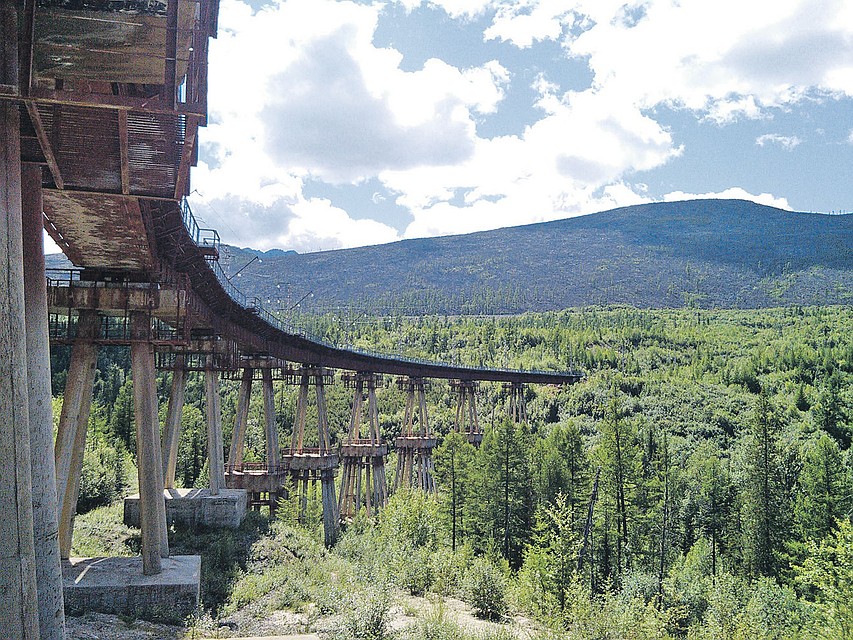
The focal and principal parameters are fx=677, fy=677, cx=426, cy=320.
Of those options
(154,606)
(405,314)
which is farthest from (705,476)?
(405,314)

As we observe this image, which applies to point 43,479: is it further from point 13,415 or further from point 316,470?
point 316,470

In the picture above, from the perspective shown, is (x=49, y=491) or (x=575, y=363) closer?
(x=49, y=491)

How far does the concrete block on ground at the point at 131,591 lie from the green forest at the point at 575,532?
911 millimetres

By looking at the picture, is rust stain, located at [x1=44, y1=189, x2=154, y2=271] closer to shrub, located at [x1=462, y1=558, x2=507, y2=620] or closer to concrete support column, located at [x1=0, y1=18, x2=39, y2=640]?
concrete support column, located at [x1=0, y1=18, x2=39, y2=640]

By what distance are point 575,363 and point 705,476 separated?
5720 cm

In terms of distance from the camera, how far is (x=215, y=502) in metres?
26.3

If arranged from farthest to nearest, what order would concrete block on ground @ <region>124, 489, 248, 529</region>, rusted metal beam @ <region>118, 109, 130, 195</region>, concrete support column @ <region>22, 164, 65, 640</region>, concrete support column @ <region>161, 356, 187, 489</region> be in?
concrete support column @ <region>161, 356, 187, 489</region>
concrete block on ground @ <region>124, 489, 248, 529</region>
rusted metal beam @ <region>118, 109, 130, 195</region>
concrete support column @ <region>22, 164, 65, 640</region>

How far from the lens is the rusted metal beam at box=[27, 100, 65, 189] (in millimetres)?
9266

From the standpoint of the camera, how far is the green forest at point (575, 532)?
18.6 metres

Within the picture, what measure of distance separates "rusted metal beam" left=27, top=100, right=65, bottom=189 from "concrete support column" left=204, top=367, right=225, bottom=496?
663 inches

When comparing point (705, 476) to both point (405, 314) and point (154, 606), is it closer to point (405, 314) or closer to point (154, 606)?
point (154, 606)

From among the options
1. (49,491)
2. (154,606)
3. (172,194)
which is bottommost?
(154,606)

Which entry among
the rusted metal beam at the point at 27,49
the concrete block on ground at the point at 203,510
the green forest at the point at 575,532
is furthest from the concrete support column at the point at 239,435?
the rusted metal beam at the point at 27,49

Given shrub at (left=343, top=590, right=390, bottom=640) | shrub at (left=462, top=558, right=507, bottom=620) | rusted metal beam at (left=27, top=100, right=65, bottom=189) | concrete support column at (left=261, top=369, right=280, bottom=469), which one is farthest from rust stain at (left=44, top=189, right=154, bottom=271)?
concrete support column at (left=261, top=369, right=280, bottom=469)
